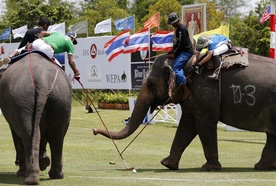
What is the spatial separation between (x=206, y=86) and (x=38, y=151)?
425 cm

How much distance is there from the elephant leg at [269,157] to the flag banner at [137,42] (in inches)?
821

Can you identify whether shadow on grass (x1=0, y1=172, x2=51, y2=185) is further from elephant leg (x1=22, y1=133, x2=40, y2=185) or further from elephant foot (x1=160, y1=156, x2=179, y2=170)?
elephant foot (x1=160, y1=156, x2=179, y2=170)

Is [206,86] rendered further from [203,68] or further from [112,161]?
[112,161]

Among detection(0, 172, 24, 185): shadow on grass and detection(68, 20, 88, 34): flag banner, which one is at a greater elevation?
detection(0, 172, 24, 185): shadow on grass

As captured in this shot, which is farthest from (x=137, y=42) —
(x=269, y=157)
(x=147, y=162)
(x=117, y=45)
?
(x=269, y=157)

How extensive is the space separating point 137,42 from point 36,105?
79.7 feet

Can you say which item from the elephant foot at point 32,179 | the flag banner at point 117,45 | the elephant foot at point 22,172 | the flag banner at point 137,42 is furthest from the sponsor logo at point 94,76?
the elephant foot at point 32,179

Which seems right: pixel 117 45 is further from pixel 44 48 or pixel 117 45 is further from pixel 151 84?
pixel 44 48

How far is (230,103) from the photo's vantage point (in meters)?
15.9

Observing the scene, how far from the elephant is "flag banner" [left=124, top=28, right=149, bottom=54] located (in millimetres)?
22757

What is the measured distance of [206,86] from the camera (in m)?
15.9

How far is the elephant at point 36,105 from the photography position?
42.6 ft

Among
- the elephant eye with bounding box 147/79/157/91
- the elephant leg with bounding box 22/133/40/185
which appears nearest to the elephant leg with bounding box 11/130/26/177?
the elephant leg with bounding box 22/133/40/185

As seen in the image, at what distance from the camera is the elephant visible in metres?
13.0
